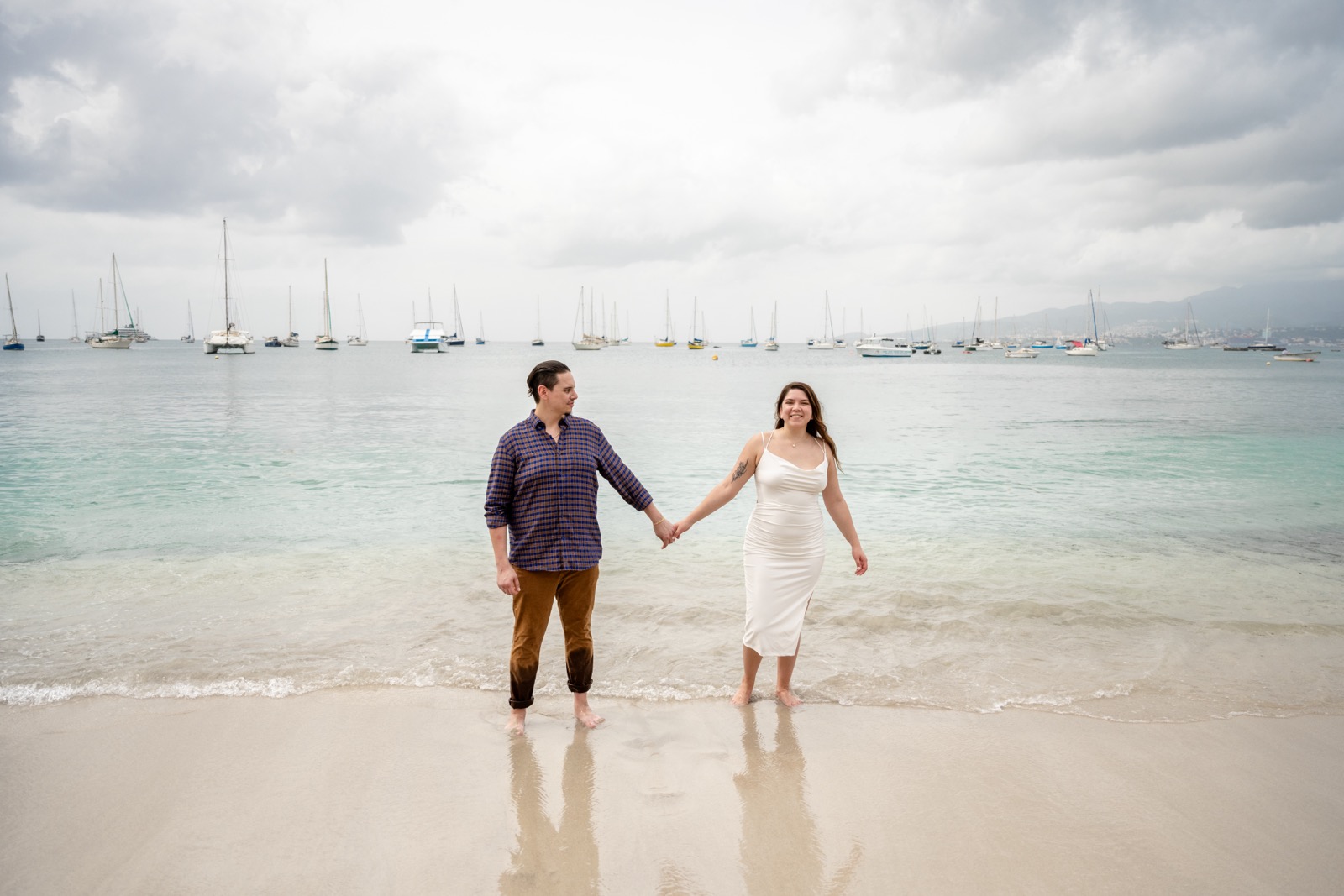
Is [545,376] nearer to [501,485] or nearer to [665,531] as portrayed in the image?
[501,485]

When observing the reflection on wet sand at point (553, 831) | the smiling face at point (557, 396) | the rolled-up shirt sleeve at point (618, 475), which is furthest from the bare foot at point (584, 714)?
the smiling face at point (557, 396)

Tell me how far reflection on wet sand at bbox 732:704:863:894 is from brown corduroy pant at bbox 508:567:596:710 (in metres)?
1.20

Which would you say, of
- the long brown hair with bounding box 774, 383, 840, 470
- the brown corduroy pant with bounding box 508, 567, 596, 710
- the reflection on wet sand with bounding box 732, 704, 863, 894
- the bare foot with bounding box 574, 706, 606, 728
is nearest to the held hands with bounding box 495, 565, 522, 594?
the brown corduroy pant with bounding box 508, 567, 596, 710

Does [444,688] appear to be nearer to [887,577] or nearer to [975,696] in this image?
[975,696]

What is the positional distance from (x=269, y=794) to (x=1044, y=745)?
4324 mm

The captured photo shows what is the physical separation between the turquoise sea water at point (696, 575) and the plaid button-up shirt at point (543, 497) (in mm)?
1501

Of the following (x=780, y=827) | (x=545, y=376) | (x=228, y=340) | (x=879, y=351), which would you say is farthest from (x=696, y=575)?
(x=879, y=351)

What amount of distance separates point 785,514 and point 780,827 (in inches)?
68.9

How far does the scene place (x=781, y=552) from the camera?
4.70 m

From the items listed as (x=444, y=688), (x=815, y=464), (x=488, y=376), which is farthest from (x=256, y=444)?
(x=488, y=376)

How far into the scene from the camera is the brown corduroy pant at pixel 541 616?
4.30 m

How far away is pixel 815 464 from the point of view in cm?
462

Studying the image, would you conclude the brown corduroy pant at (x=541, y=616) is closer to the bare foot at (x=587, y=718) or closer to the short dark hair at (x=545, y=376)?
the bare foot at (x=587, y=718)

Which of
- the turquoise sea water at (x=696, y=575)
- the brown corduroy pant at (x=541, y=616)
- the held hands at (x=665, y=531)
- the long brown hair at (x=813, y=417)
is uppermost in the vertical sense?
the long brown hair at (x=813, y=417)
